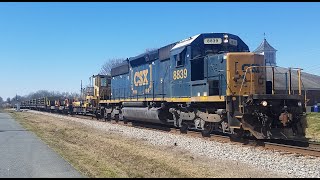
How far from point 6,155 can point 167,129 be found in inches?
418

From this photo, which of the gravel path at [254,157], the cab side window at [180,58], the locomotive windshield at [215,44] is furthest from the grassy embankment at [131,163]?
the cab side window at [180,58]

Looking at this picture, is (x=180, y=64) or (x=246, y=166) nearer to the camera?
(x=246, y=166)

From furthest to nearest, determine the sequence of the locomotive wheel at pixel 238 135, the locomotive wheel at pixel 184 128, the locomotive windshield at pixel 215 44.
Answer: the locomotive wheel at pixel 184 128 < the locomotive windshield at pixel 215 44 < the locomotive wheel at pixel 238 135

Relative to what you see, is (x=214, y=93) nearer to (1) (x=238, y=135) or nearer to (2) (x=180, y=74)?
(1) (x=238, y=135)

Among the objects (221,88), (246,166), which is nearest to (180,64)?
(221,88)

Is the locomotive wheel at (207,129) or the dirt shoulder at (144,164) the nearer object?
the dirt shoulder at (144,164)

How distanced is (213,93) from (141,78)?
29.4ft

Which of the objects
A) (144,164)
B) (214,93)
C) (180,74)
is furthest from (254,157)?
(180,74)

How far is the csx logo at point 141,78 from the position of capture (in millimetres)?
22719

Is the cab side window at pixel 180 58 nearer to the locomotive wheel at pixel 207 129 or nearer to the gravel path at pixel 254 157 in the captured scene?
the locomotive wheel at pixel 207 129

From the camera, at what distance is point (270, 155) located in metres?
11.0

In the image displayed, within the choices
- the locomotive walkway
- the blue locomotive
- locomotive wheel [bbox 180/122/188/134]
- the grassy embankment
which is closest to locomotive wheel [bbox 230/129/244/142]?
the blue locomotive

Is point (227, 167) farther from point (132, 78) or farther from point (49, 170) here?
point (132, 78)

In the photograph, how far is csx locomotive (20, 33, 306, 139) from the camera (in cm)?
1305
